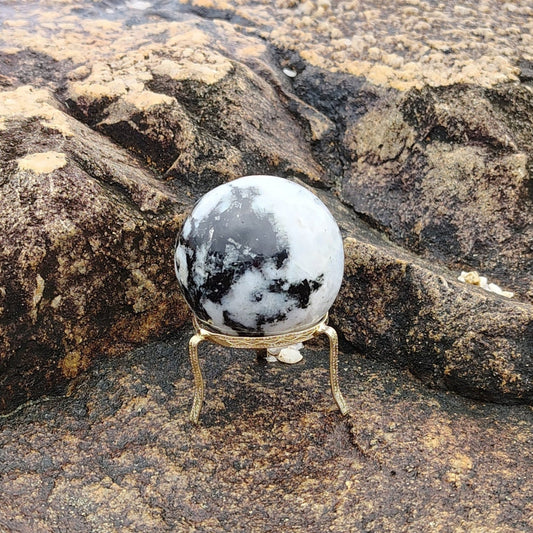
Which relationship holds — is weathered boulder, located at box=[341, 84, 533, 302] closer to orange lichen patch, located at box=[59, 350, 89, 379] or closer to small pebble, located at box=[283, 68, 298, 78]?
small pebble, located at box=[283, 68, 298, 78]

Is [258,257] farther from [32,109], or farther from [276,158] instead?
[32,109]

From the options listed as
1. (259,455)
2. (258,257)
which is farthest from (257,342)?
(259,455)

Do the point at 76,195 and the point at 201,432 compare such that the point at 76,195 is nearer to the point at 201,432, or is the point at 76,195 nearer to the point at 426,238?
the point at 201,432

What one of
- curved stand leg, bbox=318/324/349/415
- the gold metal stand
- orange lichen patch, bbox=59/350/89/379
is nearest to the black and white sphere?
the gold metal stand

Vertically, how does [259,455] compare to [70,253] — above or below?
below

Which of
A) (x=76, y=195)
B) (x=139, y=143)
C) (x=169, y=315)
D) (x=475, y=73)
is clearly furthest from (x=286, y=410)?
(x=475, y=73)
